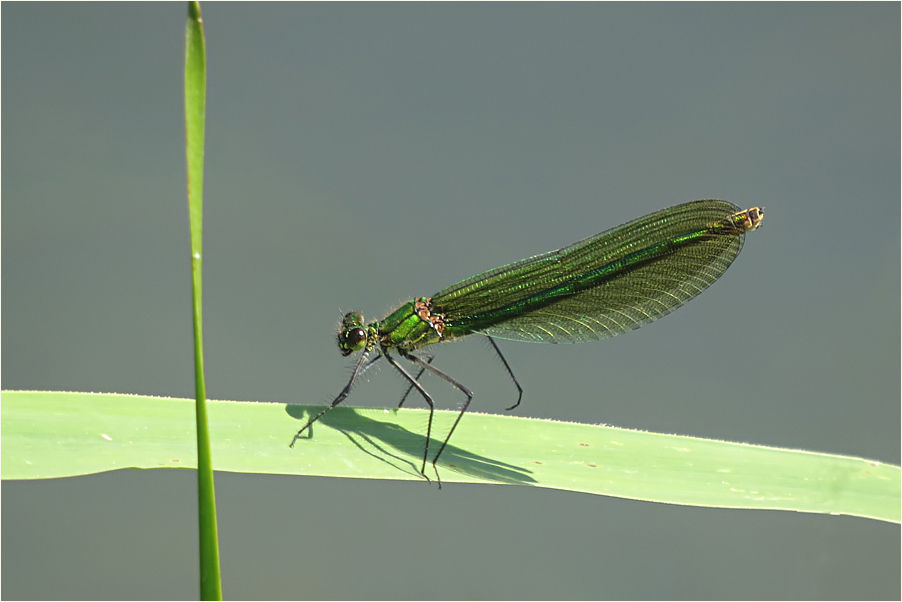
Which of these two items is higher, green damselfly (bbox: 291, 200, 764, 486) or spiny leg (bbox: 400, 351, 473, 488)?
green damselfly (bbox: 291, 200, 764, 486)

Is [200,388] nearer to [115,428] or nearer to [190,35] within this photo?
[190,35]

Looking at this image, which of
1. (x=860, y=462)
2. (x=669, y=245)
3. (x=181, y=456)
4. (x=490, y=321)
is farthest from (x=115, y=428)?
(x=860, y=462)

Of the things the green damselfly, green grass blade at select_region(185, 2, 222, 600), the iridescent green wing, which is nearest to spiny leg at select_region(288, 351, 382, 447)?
the green damselfly

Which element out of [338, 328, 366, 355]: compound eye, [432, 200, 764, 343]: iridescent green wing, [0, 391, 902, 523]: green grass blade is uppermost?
[432, 200, 764, 343]: iridescent green wing

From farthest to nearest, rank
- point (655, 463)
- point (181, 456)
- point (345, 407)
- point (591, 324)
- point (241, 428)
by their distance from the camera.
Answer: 1. point (591, 324)
2. point (345, 407)
3. point (655, 463)
4. point (241, 428)
5. point (181, 456)

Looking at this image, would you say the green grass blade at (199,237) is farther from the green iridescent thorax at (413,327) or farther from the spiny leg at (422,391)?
the green iridescent thorax at (413,327)

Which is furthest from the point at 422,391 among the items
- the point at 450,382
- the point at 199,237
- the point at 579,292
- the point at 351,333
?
the point at 199,237

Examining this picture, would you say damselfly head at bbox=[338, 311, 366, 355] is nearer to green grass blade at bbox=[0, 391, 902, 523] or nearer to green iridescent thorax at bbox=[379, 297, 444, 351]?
green iridescent thorax at bbox=[379, 297, 444, 351]

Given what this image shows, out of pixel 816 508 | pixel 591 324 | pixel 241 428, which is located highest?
pixel 591 324
